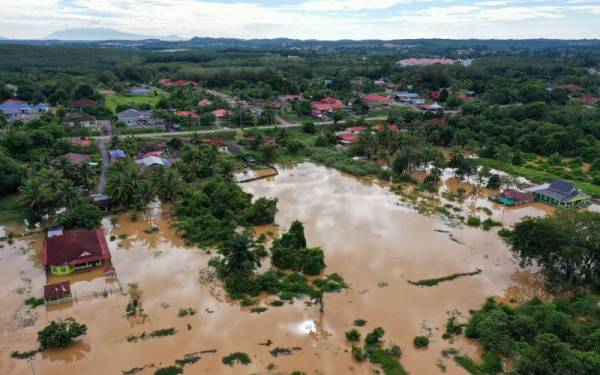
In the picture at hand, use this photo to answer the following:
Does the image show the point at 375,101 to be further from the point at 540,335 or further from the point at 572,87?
the point at 540,335

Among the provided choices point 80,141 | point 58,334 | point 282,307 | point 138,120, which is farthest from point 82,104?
point 282,307

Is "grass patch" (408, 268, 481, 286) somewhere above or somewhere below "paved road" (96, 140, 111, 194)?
below

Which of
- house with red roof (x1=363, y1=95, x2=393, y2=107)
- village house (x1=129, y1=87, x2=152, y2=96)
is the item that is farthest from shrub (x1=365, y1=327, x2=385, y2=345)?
village house (x1=129, y1=87, x2=152, y2=96)

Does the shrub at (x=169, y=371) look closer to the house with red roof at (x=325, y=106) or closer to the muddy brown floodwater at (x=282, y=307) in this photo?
the muddy brown floodwater at (x=282, y=307)


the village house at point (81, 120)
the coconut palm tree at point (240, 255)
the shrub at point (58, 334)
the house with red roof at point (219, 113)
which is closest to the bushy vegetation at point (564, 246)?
the coconut palm tree at point (240, 255)

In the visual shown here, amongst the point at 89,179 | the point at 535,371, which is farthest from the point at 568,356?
the point at 89,179

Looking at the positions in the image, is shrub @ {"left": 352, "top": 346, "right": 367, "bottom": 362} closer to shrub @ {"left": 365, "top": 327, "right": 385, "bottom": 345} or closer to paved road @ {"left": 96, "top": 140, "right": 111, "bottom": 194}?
shrub @ {"left": 365, "top": 327, "right": 385, "bottom": 345}

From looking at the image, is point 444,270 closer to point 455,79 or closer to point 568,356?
point 568,356
